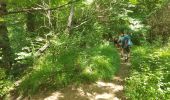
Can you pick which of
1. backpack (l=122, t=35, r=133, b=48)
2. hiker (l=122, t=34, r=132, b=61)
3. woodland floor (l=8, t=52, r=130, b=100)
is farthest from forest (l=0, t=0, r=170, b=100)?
backpack (l=122, t=35, r=133, b=48)

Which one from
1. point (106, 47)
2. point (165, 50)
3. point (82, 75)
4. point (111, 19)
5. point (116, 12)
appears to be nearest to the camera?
point (82, 75)

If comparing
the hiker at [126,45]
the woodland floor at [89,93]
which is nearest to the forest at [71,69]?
the woodland floor at [89,93]

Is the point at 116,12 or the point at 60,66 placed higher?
the point at 116,12

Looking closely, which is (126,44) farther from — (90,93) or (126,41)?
(90,93)

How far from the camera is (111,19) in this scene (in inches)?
667

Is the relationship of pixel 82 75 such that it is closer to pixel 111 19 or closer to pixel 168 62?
pixel 168 62

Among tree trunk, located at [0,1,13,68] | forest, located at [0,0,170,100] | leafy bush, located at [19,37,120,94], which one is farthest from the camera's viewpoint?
tree trunk, located at [0,1,13,68]

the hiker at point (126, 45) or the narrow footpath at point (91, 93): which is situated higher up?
the hiker at point (126, 45)

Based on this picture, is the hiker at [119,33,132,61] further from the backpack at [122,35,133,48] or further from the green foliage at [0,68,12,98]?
Result: the green foliage at [0,68,12,98]

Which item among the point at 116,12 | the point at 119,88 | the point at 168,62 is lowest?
the point at 119,88

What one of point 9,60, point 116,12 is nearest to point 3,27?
point 9,60

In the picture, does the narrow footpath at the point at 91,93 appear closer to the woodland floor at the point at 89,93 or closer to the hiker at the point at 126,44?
the woodland floor at the point at 89,93

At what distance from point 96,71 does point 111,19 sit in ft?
22.6

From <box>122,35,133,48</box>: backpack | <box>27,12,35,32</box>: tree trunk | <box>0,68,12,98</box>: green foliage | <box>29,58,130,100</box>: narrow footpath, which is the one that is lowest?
<box>29,58,130,100</box>: narrow footpath
